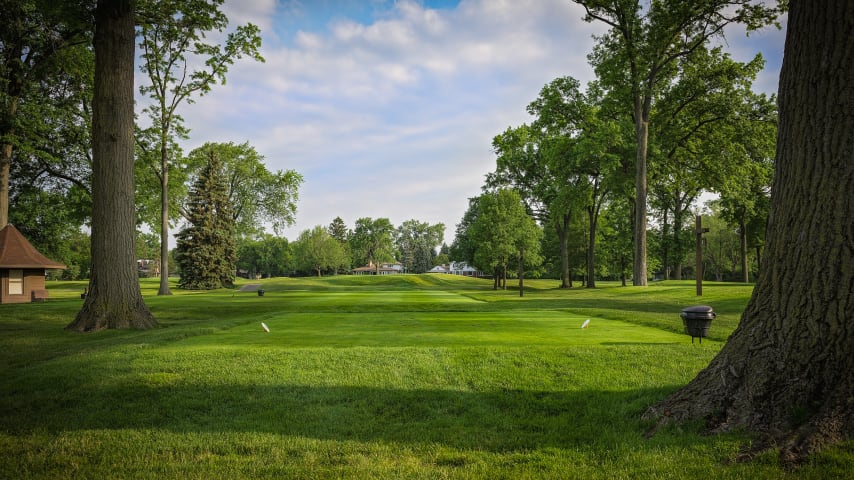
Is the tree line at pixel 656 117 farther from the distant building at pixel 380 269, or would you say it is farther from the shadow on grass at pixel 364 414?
the distant building at pixel 380 269

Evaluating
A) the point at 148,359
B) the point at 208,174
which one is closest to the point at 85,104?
the point at 208,174

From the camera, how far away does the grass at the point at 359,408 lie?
12.7 feet

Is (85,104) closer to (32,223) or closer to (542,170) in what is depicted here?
(32,223)

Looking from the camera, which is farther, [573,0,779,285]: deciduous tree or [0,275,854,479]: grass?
[573,0,779,285]: deciduous tree

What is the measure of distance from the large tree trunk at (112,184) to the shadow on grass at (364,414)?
679cm

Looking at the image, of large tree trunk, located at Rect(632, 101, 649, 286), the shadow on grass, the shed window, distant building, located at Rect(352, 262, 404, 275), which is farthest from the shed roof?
distant building, located at Rect(352, 262, 404, 275)

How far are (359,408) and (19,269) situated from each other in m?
27.7

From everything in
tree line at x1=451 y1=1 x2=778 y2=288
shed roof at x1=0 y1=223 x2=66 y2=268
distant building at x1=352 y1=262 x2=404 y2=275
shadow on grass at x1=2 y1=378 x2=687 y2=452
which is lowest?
distant building at x1=352 y1=262 x2=404 y2=275

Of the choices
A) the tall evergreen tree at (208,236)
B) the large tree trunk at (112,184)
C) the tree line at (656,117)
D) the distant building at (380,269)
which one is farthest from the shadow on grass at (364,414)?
the distant building at (380,269)

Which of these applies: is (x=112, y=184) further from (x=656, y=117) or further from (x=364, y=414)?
(x=656, y=117)

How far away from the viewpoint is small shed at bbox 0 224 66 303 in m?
22.7

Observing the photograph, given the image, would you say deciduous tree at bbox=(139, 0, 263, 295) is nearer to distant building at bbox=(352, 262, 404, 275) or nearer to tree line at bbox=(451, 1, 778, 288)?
tree line at bbox=(451, 1, 778, 288)

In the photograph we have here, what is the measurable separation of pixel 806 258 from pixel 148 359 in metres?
9.42

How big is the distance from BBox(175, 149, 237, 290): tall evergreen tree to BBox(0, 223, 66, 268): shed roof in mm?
17750
